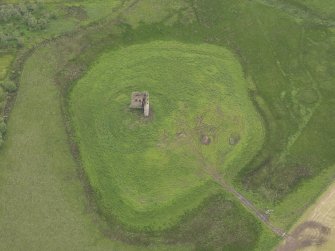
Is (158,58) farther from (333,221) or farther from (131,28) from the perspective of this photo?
(333,221)

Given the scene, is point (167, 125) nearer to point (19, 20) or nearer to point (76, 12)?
point (76, 12)

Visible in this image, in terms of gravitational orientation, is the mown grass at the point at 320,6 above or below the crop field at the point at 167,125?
above

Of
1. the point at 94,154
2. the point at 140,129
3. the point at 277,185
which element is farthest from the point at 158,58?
the point at 277,185

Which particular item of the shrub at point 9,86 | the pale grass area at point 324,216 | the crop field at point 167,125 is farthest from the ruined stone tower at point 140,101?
the pale grass area at point 324,216

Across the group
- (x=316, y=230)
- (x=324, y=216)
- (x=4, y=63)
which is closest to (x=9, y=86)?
(x=4, y=63)

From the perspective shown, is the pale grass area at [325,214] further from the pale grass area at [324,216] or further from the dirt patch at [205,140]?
Answer: the dirt patch at [205,140]

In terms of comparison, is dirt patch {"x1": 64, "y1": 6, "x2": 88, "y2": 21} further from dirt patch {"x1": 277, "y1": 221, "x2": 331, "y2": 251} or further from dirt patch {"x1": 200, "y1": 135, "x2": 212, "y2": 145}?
dirt patch {"x1": 277, "y1": 221, "x2": 331, "y2": 251}
